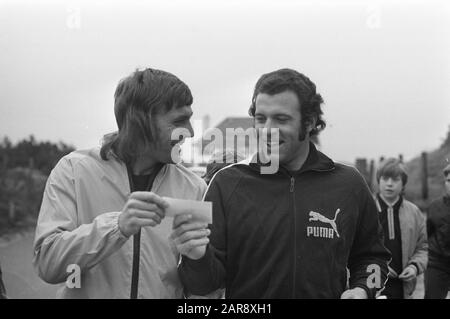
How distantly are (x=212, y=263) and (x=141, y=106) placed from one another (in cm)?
56

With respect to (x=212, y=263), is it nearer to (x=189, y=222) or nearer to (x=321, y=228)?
(x=189, y=222)

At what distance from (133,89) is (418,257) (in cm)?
285

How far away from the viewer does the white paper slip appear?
1.73 m

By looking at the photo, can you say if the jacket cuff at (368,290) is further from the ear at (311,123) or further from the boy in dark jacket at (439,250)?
the boy in dark jacket at (439,250)

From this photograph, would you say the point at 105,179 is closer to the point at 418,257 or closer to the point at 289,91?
the point at 289,91

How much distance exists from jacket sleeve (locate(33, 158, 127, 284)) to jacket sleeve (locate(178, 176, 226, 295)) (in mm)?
241

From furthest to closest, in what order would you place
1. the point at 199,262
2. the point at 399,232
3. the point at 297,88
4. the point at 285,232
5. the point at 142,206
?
the point at 399,232 → the point at 297,88 → the point at 285,232 → the point at 199,262 → the point at 142,206

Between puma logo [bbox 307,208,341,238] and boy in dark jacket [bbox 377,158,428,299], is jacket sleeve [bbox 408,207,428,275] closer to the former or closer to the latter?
boy in dark jacket [bbox 377,158,428,299]

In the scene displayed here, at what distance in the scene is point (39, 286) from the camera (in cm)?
534

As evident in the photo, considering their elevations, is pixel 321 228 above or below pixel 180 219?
below

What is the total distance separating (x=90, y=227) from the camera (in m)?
1.77

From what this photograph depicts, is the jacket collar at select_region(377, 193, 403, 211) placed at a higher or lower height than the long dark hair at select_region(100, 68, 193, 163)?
lower

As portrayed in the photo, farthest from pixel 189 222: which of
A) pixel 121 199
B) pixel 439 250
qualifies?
pixel 439 250

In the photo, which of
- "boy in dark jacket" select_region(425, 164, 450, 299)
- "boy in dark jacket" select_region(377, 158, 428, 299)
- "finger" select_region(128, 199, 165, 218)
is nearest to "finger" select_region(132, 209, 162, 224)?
"finger" select_region(128, 199, 165, 218)
